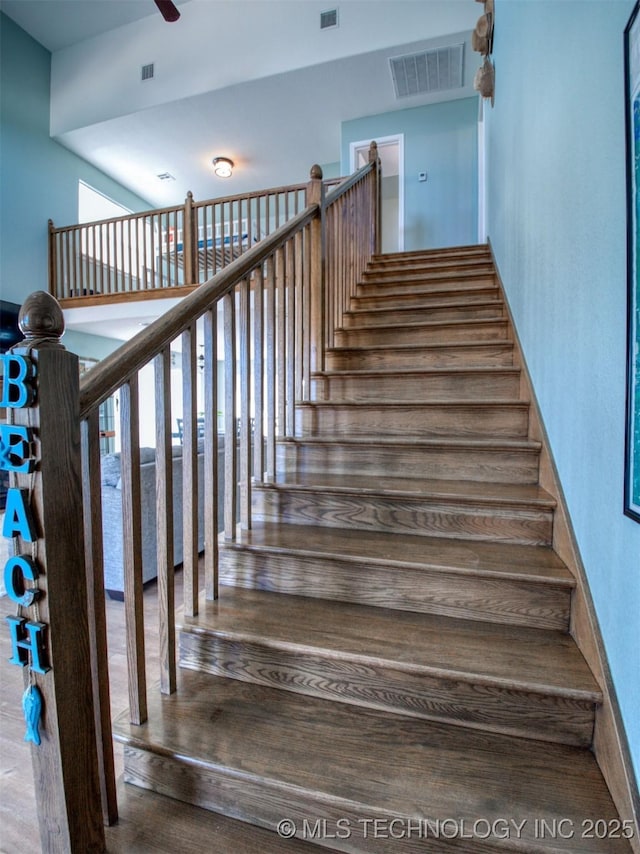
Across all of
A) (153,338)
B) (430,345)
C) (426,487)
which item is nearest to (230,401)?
(153,338)

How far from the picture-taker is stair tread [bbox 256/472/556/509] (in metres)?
1.56

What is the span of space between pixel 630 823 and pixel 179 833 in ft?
2.91

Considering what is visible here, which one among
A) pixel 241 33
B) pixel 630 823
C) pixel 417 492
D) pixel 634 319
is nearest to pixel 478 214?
→ pixel 241 33

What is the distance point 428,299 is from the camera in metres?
3.04

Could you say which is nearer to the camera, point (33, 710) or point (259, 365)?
point (33, 710)

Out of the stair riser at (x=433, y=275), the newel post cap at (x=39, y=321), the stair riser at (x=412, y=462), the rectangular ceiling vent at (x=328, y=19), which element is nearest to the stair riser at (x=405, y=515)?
the stair riser at (x=412, y=462)

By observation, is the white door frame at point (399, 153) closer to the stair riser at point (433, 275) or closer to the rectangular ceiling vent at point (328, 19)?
the rectangular ceiling vent at point (328, 19)

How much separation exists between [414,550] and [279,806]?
2.53 ft

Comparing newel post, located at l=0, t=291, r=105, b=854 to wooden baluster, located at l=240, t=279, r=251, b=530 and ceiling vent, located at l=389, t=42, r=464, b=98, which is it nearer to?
wooden baluster, located at l=240, t=279, r=251, b=530

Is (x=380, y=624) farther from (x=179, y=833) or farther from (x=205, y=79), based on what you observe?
(x=205, y=79)

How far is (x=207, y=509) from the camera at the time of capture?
55.6 inches

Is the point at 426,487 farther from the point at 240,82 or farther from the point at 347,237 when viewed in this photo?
the point at 240,82

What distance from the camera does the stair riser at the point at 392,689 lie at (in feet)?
3.45

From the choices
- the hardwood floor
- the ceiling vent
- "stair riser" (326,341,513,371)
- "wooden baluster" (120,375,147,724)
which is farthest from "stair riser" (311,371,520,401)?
the ceiling vent
